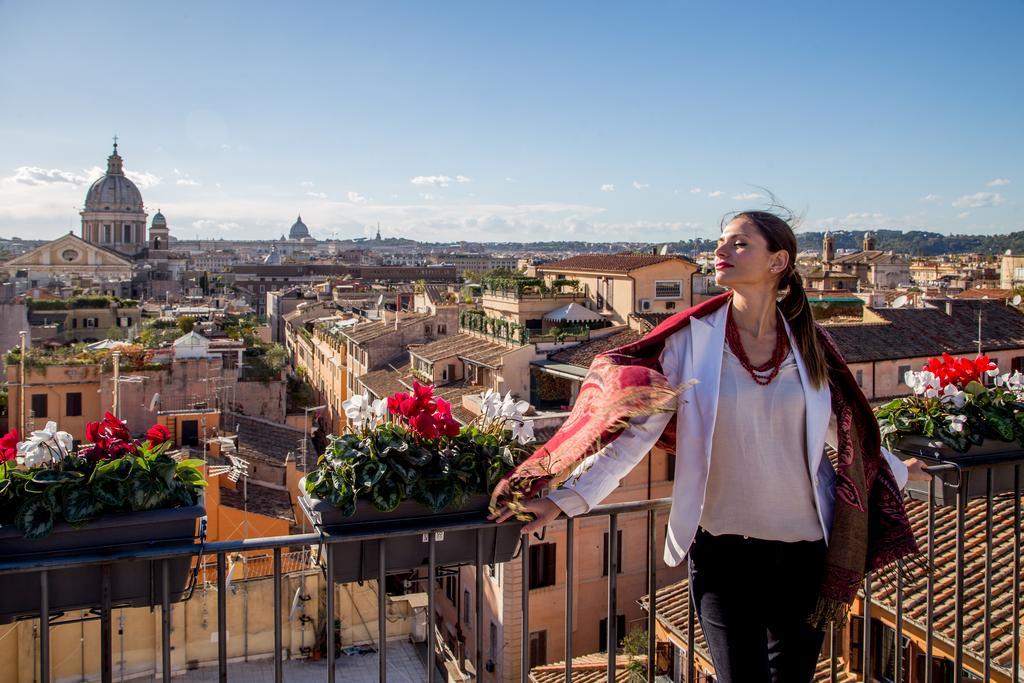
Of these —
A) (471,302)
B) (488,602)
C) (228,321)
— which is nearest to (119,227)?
(228,321)

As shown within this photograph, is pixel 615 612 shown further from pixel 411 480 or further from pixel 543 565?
pixel 543 565

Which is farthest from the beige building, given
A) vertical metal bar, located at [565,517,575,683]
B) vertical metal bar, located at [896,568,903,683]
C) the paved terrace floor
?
vertical metal bar, located at [565,517,575,683]

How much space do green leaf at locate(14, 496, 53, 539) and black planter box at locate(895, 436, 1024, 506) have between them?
2.94 meters

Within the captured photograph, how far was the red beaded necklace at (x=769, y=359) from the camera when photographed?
8.13 feet

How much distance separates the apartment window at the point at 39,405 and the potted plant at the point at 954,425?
2022 centimetres

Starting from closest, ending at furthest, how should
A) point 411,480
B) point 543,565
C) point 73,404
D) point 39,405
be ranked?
point 411,480
point 543,565
point 39,405
point 73,404

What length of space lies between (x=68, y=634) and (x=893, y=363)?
19766mm

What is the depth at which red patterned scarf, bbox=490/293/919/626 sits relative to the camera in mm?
2383

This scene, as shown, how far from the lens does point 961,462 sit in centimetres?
349

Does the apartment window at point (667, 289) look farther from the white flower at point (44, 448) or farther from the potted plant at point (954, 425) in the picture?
the white flower at point (44, 448)

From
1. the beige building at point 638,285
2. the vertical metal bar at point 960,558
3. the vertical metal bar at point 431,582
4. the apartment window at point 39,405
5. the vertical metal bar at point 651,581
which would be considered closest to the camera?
the vertical metal bar at point 431,582

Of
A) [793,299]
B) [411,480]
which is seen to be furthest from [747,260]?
[411,480]

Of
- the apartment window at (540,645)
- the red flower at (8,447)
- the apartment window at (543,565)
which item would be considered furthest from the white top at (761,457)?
the apartment window at (540,645)

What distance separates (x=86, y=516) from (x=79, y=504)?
37 millimetres
